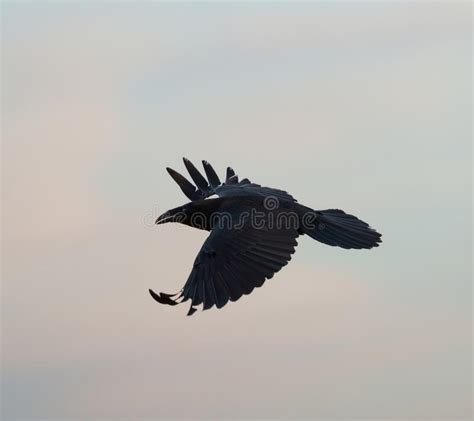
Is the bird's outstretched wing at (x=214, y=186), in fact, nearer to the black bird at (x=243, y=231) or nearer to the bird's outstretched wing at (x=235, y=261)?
the black bird at (x=243, y=231)

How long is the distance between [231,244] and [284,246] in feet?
2.25

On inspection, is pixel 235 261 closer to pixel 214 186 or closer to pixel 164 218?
pixel 164 218

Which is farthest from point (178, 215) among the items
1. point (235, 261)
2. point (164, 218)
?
point (235, 261)

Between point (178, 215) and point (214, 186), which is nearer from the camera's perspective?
point (178, 215)

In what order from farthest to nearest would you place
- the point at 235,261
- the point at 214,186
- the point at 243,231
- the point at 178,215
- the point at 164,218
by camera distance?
1. the point at 214,186
2. the point at 164,218
3. the point at 178,215
4. the point at 243,231
5. the point at 235,261

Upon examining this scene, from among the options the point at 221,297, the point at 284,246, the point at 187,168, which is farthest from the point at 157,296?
the point at 187,168

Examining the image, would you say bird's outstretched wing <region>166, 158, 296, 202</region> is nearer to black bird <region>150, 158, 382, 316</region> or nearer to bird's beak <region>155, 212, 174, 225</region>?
black bird <region>150, 158, 382, 316</region>

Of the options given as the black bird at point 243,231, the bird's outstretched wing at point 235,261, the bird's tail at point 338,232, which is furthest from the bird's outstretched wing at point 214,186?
the bird's outstretched wing at point 235,261

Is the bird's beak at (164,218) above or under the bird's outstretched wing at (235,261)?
above

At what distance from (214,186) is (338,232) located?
2.57 m

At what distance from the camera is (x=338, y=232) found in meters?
16.6

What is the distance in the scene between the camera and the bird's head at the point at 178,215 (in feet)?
55.5

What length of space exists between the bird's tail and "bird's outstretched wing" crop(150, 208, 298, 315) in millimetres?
699

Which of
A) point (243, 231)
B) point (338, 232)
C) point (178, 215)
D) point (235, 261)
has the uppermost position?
point (178, 215)
